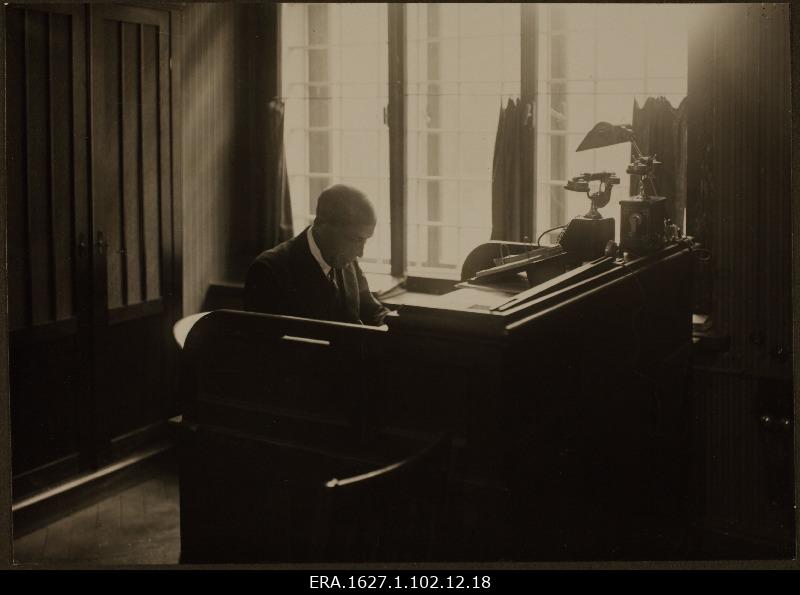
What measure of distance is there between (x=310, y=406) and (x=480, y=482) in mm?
536

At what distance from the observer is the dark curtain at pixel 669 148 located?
12.8 ft

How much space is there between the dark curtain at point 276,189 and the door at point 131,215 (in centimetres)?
69

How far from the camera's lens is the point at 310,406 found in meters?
2.40

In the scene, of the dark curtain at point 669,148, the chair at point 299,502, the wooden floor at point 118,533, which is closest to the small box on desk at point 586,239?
the dark curtain at point 669,148

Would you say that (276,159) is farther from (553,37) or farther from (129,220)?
(553,37)

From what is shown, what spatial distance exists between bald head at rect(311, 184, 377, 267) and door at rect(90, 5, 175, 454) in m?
1.48

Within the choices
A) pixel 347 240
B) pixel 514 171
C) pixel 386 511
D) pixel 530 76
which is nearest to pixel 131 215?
pixel 347 240

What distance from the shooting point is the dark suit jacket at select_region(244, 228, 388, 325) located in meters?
2.96

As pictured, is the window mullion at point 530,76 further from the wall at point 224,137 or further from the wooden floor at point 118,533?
the wooden floor at point 118,533

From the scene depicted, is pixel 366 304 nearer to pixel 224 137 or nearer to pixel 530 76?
pixel 530 76

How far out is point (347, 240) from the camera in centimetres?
329

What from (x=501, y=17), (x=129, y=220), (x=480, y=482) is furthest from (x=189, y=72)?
(x=480, y=482)

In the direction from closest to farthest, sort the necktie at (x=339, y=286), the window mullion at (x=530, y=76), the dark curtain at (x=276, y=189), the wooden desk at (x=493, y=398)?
1. the wooden desk at (x=493, y=398)
2. the necktie at (x=339, y=286)
3. the window mullion at (x=530, y=76)
4. the dark curtain at (x=276, y=189)

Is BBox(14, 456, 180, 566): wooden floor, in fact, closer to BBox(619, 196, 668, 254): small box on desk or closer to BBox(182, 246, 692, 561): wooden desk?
BBox(182, 246, 692, 561): wooden desk
